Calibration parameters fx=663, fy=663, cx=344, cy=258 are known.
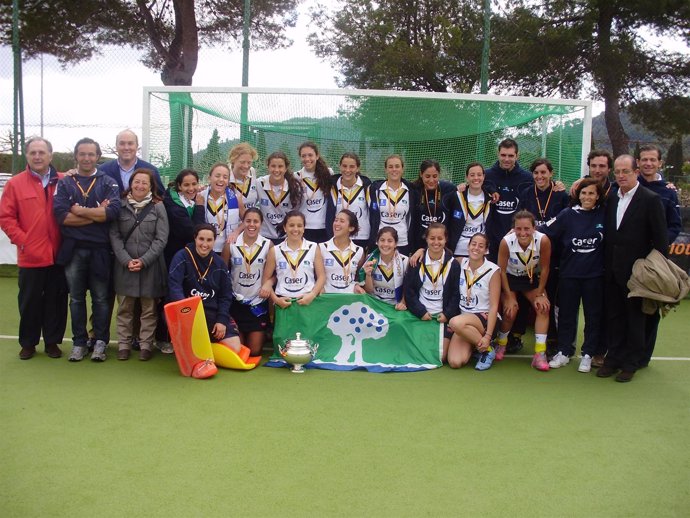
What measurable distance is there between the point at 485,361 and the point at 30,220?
341 centimetres

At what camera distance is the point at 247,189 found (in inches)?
214

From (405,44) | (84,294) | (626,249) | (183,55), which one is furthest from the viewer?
(405,44)

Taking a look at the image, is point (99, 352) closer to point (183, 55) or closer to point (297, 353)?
point (297, 353)

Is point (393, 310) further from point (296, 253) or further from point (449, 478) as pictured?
point (449, 478)

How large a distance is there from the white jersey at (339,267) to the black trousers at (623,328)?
73.2 inches

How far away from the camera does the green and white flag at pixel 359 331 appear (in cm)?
487

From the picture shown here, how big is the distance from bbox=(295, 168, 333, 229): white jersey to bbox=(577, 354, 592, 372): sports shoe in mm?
2270

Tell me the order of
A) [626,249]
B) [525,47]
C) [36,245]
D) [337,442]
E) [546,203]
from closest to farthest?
[337,442] → [626,249] → [36,245] → [546,203] → [525,47]

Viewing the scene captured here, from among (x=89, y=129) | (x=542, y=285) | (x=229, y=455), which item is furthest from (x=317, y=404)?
(x=89, y=129)

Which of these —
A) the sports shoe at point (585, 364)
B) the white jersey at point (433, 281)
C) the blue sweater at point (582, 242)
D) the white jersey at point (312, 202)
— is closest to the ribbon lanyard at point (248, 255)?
the white jersey at point (312, 202)

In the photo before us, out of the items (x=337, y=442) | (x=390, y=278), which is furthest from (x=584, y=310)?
(x=337, y=442)

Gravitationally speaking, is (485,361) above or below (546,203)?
below

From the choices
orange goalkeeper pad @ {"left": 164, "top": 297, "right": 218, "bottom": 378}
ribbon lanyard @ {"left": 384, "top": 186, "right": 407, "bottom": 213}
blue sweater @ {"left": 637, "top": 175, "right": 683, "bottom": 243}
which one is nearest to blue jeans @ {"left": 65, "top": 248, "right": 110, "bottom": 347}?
orange goalkeeper pad @ {"left": 164, "top": 297, "right": 218, "bottom": 378}

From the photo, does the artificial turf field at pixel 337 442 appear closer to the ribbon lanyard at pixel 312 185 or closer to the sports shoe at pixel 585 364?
the sports shoe at pixel 585 364
